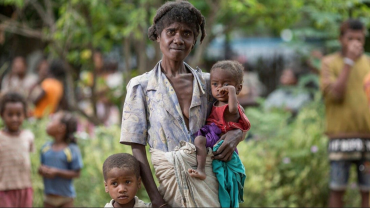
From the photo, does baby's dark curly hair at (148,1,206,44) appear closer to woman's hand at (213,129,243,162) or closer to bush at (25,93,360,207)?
woman's hand at (213,129,243,162)

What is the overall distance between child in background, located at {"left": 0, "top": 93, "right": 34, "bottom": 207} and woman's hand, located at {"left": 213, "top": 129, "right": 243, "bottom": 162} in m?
2.59

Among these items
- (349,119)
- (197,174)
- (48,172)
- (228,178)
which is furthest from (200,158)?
(349,119)

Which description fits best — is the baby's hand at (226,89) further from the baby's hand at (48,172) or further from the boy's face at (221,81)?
the baby's hand at (48,172)

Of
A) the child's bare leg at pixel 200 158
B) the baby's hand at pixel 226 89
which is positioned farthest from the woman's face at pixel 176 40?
the child's bare leg at pixel 200 158

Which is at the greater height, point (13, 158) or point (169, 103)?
point (169, 103)

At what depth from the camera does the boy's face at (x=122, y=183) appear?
3.22 meters

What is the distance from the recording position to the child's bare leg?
313cm

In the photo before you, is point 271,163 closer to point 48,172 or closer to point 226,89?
point 48,172

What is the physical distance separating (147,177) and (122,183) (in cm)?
15

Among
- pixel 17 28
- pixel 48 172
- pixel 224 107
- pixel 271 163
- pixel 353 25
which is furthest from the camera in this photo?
pixel 17 28

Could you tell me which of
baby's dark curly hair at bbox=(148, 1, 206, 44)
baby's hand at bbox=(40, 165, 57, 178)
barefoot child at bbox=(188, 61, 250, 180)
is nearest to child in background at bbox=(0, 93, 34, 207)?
baby's hand at bbox=(40, 165, 57, 178)

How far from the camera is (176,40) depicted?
10.6 feet

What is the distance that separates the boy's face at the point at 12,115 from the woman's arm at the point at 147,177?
2.20m

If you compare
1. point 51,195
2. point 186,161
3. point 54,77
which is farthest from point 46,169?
point 54,77
